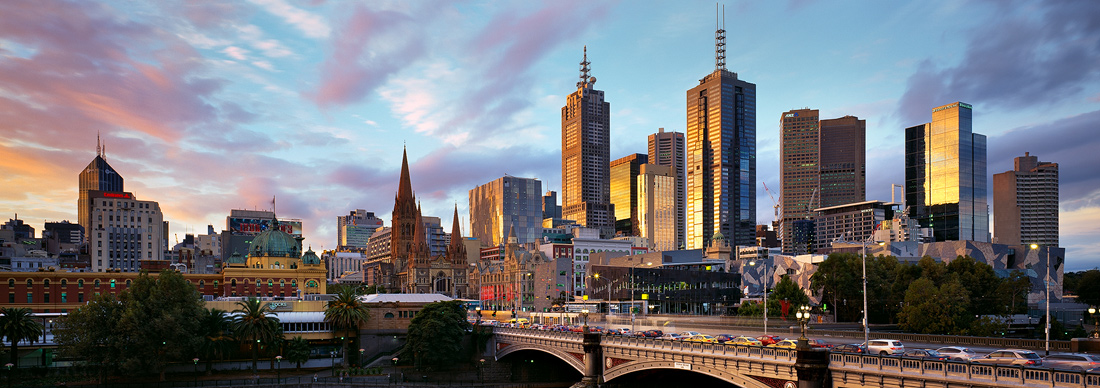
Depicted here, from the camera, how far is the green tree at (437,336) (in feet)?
363

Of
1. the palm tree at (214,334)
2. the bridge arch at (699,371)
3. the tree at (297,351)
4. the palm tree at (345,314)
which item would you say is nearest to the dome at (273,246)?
the palm tree at (345,314)

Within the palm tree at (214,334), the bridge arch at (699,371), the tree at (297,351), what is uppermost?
the bridge arch at (699,371)

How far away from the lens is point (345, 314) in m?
117

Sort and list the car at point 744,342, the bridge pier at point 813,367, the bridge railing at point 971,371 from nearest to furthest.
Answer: the bridge railing at point 971,371 < the bridge pier at point 813,367 < the car at point 744,342

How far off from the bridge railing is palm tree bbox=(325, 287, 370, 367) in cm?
8180

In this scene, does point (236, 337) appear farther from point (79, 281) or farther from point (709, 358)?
point (709, 358)

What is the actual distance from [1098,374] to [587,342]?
47.7 m

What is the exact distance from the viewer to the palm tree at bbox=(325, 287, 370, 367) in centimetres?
11706

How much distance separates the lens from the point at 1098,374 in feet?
126

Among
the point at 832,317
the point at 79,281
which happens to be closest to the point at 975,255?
the point at 832,317

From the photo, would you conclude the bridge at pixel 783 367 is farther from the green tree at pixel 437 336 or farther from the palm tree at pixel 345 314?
the palm tree at pixel 345 314

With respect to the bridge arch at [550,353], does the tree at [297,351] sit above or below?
below

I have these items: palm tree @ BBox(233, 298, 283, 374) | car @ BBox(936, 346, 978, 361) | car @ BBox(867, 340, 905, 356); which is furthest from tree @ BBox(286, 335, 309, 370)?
car @ BBox(936, 346, 978, 361)

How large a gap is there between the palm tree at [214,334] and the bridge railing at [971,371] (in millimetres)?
86331
